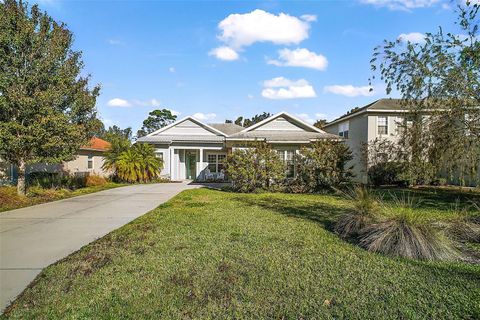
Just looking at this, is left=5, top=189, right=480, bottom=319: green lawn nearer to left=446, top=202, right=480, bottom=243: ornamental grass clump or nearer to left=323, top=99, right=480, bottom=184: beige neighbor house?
left=446, top=202, right=480, bottom=243: ornamental grass clump

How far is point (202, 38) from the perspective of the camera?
51.0 feet

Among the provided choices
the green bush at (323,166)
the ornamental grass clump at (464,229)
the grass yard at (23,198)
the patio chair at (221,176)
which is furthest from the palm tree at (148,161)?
the ornamental grass clump at (464,229)

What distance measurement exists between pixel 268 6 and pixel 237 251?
483 inches

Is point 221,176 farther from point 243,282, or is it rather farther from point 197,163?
point 243,282

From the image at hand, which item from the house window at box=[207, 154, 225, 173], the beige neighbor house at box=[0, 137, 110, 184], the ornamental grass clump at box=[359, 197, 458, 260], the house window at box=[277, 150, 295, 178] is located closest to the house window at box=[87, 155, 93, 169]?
the beige neighbor house at box=[0, 137, 110, 184]

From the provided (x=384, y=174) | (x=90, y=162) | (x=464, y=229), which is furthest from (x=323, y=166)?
(x=90, y=162)

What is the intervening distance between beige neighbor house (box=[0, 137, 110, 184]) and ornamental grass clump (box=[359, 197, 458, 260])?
15.7 m

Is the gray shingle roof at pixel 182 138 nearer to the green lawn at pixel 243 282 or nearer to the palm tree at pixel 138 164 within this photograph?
the palm tree at pixel 138 164

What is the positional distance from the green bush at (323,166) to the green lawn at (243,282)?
31.1 ft

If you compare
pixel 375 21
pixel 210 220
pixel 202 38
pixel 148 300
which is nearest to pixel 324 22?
pixel 375 21

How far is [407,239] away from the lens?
543cm

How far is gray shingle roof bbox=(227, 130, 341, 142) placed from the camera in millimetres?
17938

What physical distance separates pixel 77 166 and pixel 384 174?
21122 mm

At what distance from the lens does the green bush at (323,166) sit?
15750mm
